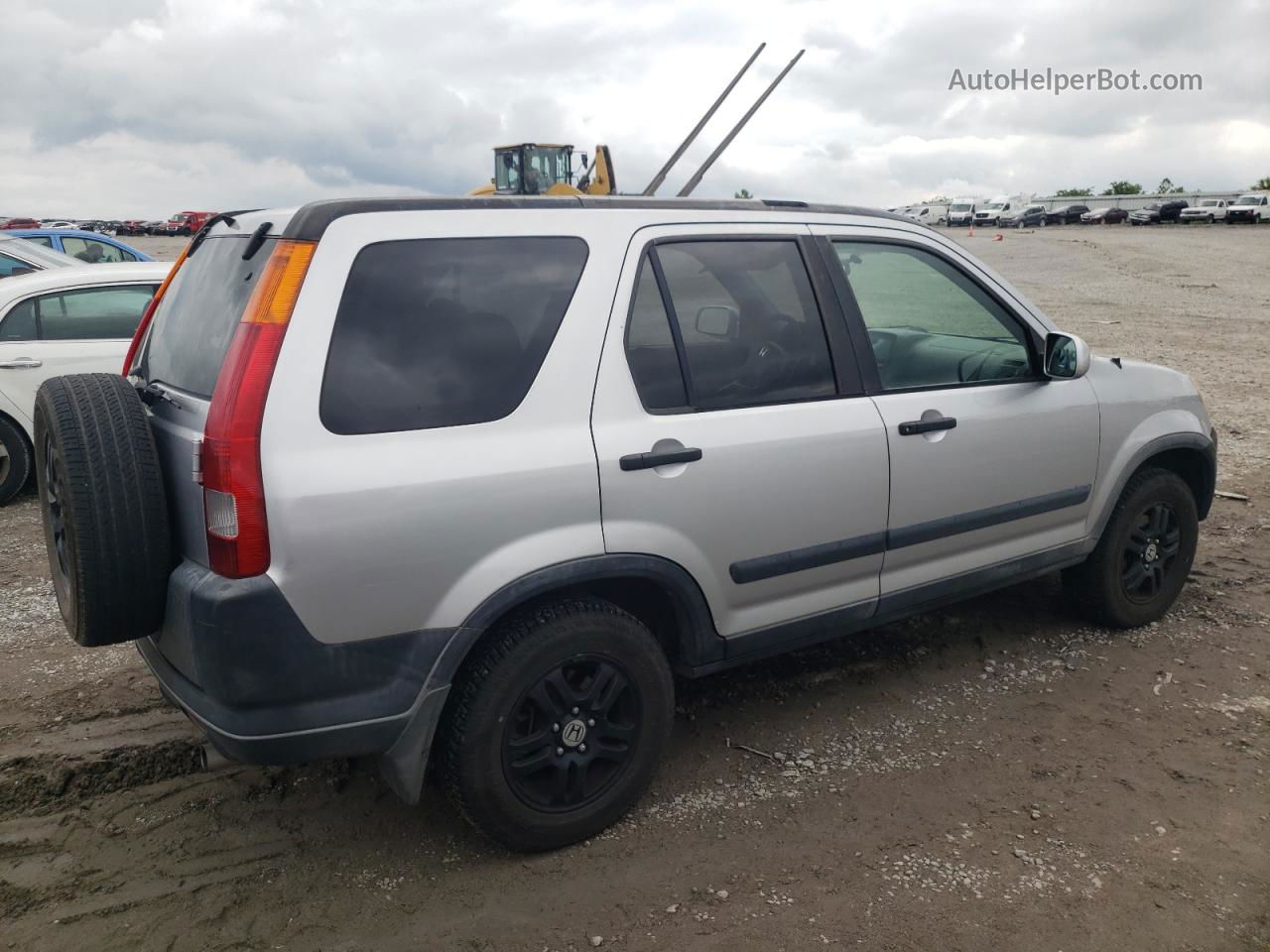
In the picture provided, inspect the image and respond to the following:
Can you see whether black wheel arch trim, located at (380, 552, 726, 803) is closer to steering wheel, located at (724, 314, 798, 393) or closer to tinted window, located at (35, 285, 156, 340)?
steering wheel, located at (724, 314, 798, 393)

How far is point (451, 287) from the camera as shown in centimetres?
280

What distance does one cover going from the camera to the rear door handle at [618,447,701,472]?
9.66 feet

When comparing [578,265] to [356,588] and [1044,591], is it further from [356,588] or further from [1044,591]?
[1044,591]

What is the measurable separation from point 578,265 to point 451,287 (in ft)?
1.36

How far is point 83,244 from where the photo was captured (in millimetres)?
12805

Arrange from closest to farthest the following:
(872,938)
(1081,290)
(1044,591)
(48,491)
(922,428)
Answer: (872,938) → (48,491) → (922,428) → (1044,591) → (1081,290)

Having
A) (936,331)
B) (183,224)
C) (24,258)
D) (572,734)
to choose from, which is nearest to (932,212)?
(183,224)

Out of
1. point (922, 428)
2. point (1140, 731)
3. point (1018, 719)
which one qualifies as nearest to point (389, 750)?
point (922, 428)

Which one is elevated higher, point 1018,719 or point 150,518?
point 150,518

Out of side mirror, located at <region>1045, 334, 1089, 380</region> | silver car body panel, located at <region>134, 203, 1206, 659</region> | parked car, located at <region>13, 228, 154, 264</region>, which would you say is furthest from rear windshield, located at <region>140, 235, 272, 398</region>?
parked car, located at <region>13, 228, 154, 264</region>

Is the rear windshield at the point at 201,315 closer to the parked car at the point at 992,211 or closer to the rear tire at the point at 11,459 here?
the rear tire at the point at 11,459

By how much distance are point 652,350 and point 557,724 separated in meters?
1.14

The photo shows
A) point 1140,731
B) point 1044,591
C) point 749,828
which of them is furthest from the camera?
point 1044,591

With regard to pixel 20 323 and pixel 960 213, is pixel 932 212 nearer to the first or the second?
pixel 960 213
